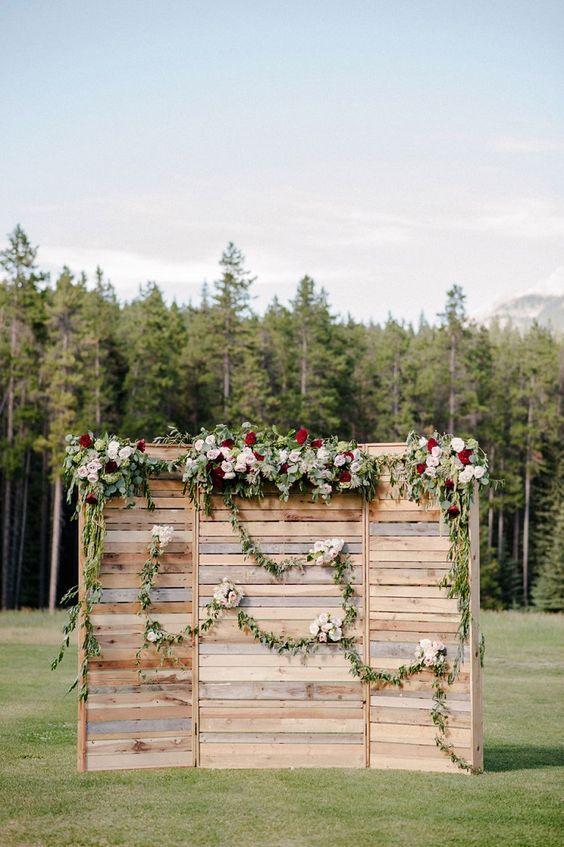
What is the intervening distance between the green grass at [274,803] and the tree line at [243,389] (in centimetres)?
2962

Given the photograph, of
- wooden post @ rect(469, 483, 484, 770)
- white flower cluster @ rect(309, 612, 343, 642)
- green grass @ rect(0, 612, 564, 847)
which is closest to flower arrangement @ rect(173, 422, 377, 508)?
wooden post @ rect(469, 483, 484, 770)

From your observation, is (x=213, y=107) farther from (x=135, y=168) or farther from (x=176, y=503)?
(x=176, y=503)

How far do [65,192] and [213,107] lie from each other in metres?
20.6

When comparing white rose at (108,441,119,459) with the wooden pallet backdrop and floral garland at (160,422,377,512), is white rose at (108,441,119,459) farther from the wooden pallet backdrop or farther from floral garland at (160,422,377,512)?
floral garland at (160,422,377,512)

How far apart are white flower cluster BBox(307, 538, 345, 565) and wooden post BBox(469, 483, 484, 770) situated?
47.2 inches

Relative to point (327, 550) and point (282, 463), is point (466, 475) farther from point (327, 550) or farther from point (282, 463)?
point (282, 463)

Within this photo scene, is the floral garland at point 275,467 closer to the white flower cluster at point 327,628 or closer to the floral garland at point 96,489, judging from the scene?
the floral garland at point 96,489

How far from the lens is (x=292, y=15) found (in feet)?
80.0

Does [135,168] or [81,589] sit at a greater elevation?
[135,168]

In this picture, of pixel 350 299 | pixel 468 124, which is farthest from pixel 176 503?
pixel 350 299

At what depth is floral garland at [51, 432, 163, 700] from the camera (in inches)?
365

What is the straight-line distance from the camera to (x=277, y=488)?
962 centimetres

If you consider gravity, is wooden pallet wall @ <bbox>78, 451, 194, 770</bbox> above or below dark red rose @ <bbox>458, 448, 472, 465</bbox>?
below

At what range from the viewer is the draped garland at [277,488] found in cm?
925
